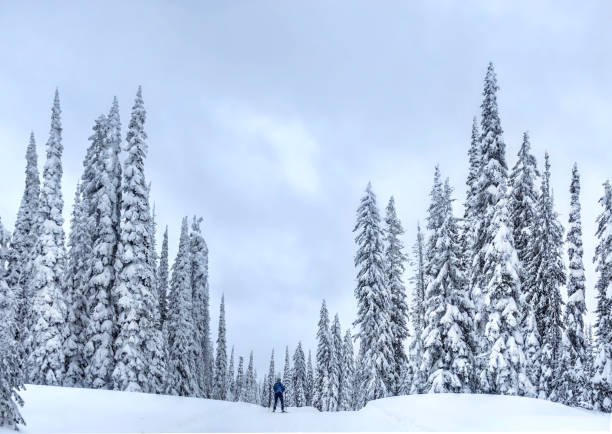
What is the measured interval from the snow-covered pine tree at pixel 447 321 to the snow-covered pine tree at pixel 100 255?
19.6 m

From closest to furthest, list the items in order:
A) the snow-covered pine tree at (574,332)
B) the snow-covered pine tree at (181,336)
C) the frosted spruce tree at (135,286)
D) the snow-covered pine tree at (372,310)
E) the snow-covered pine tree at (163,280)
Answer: the frosted spruce tree at (135,286), the snow-covered pine tree at (574,332), the snow-covered pine tree at (372,310), the snow-covered pine tree at (181,336), the snow-covered pine tree at (163,280)

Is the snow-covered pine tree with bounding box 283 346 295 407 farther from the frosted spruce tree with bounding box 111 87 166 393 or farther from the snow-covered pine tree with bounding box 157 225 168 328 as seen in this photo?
the frosted spruce tree with bounding box 111 87 166 393

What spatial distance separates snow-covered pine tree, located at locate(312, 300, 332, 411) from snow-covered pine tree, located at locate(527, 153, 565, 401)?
3567 cm

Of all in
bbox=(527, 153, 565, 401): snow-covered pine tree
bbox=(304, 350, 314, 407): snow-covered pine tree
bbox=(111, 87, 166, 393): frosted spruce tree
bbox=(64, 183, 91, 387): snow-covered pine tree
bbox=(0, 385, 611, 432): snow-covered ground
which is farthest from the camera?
bbox=(304, 350, 314, 407): snow-covered pine tree

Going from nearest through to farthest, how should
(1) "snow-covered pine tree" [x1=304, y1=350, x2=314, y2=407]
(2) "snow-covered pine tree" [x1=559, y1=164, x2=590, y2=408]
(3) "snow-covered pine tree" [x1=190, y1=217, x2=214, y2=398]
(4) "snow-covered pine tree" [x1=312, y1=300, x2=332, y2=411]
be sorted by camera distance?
(2) "snow-covered pine tree" [x1=559, y1=164, x2=590, y2=408] < (3) "snow-covered pine tree" [x1=190, y1=217, x2=214, y2=398] < (4) "snow-covered pine tree" [x1=312, y1=300, x2=332, y2=411] < (1) "snow-covered pine tree" [x1=304, y1=350, x2=314, y2=407]

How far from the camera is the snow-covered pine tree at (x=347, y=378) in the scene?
76.6m

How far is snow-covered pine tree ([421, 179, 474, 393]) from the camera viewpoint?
1383 inches

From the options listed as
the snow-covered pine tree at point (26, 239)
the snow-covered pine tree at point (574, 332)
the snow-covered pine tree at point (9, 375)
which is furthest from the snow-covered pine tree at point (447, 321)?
the snow-covered pine tree at point (9, 375)

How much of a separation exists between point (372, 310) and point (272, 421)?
23.6 metres

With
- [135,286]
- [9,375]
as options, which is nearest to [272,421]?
[9,375]

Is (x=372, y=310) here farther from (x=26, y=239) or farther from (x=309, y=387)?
(x=309, y=387)

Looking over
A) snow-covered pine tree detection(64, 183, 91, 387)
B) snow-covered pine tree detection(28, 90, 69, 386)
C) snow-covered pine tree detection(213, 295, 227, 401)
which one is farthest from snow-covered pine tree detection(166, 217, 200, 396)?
snow-covered pine tree detection(213, 295, 227, 401)

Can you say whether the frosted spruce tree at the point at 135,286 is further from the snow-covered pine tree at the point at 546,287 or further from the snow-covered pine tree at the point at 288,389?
the snow-covered pine tree at the point at 288,389

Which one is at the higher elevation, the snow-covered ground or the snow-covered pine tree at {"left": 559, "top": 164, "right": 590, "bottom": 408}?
the snow-covered pine tree at {"left": 559, "top": 164, "right": 590, "bottom": 408}
